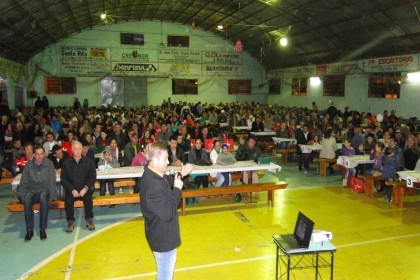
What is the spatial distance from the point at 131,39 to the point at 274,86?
11.0 meters

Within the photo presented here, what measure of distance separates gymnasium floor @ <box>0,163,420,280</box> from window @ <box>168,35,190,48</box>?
1893 cm

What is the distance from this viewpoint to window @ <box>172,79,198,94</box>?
25.9 metres

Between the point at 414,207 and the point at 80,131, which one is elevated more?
the point at 80,131

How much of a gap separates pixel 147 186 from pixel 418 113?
48.9 ft

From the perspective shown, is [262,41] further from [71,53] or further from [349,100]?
[71,53]

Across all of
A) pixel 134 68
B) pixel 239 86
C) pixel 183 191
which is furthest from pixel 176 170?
pixel 239 86

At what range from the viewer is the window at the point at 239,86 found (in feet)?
90.2

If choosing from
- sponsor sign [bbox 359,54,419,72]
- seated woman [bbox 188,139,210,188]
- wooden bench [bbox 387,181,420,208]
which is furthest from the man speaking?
sponsor sign [bbox 359,54,419,72]

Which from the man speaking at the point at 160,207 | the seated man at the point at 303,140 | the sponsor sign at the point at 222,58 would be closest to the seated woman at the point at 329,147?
the seated man at the point at 303,140

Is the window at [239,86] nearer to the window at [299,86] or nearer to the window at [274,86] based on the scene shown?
the window at [274,86]

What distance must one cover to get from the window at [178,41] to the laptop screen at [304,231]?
2297 cm

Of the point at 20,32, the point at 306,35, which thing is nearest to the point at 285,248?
the point at 20,32

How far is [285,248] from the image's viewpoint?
382cm

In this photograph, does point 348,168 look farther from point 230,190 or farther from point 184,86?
point 184,86
